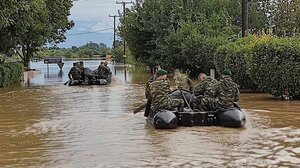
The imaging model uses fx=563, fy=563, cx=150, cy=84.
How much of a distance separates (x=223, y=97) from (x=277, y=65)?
21.8 ft

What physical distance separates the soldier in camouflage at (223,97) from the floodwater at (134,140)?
788 millimetres

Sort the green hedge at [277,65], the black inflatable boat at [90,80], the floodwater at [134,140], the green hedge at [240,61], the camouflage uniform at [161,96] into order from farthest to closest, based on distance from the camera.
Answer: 1. the black inflatable boat at [90,80]
2. the green hedge at [240,61]
3. the green hedge at [277,65]
4. the camouflage uniform at [161,96]
5. the floodwater at [134,140]

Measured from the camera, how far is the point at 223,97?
14.0 m

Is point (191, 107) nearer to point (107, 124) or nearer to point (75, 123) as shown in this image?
point (107, 124)

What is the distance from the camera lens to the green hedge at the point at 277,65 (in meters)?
19.6

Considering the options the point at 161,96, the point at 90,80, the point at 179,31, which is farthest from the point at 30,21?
the point at 161,96

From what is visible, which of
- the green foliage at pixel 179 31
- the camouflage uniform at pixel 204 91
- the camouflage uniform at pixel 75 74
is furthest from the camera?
the green foliage at pixel 179 31

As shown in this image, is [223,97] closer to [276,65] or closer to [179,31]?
[276,65]

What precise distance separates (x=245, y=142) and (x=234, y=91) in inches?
113

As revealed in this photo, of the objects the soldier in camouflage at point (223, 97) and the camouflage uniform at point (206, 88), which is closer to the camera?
the soldier in camouflage at point (223, 97)

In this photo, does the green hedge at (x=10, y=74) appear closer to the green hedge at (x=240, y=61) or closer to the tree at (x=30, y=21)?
the tree at (x=30, y=21)

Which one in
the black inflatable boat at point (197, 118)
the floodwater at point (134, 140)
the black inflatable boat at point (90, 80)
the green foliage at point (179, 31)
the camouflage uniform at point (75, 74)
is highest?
the green foliage at point (179, 31)

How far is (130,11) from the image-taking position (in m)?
50.0

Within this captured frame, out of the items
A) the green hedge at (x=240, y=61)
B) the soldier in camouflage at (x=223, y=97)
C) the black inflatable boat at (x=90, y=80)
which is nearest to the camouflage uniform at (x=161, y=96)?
the soldier in camouflage at (x=223, y=97)
